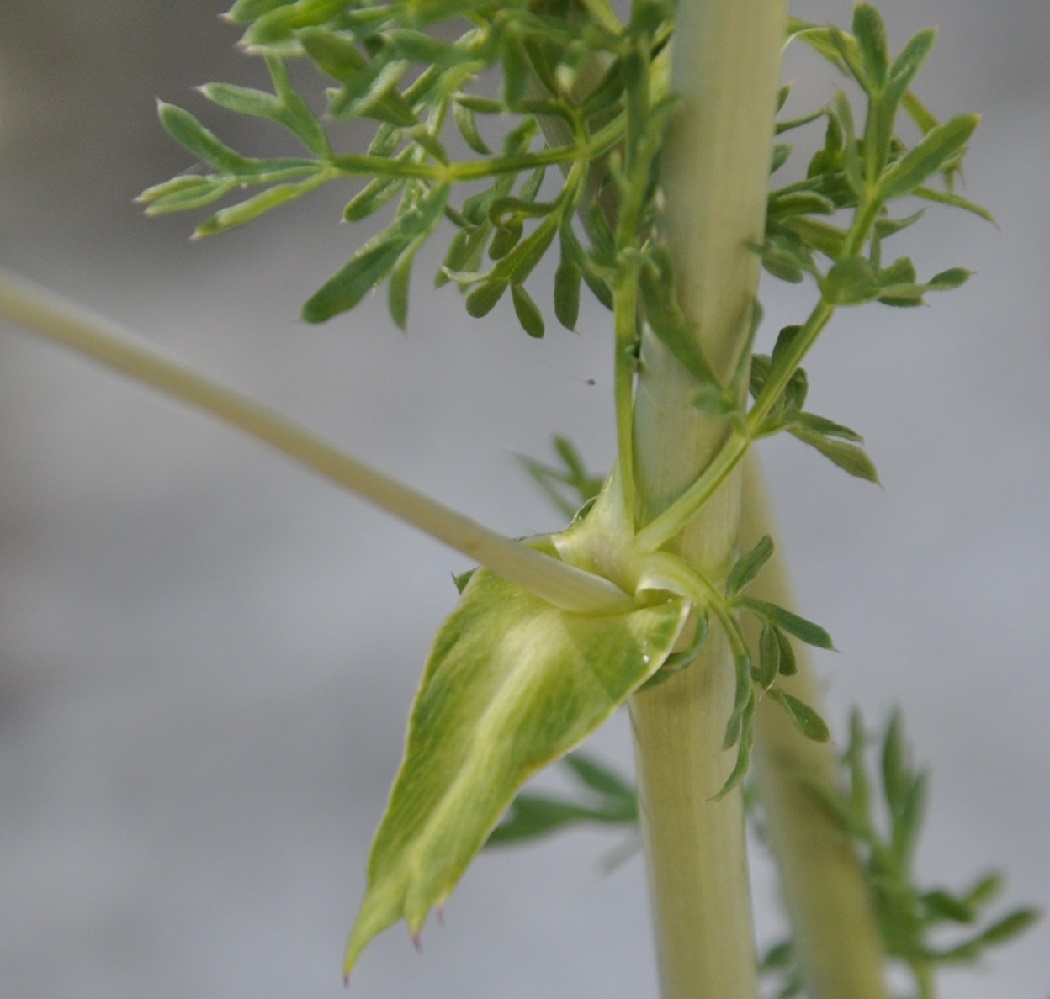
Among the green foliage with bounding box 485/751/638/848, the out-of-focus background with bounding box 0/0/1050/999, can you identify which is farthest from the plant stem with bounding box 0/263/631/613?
the out-of-focus background with bounding box 0/0/1050/999

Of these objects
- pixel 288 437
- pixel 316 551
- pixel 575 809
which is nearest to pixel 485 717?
pixel 288 437

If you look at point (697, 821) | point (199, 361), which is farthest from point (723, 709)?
point (199, 361)

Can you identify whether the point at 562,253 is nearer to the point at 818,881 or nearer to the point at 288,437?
the point at 288,437

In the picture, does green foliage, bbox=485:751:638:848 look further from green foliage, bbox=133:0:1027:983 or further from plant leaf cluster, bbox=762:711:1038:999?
green foliage, bbox=133:0:1027:983

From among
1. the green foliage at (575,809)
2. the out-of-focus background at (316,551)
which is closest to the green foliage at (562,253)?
the green foliage at (575,809)

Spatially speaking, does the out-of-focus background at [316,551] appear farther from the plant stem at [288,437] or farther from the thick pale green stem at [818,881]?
the plant stem at [288,437]

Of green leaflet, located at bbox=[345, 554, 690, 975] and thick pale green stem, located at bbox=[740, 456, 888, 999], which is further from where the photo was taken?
thick pale green stem, located at bbox=[740, 456, 888, 999]
